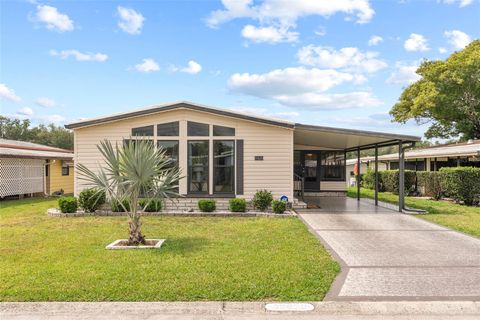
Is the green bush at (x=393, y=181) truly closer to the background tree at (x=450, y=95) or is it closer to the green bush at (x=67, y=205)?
the background tree at (x=450, y=95)

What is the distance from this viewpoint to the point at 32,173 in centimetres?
1741

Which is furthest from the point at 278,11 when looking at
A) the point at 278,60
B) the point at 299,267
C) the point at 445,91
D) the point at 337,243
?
the point at 445,91

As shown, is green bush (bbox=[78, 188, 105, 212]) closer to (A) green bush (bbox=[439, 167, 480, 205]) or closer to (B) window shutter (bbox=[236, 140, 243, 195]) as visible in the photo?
(B) window shutter (bbox=[236, 140, 243, 195])

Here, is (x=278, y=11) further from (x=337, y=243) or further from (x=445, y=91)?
(x=445, y=91)

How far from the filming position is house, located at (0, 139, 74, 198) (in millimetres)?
15414

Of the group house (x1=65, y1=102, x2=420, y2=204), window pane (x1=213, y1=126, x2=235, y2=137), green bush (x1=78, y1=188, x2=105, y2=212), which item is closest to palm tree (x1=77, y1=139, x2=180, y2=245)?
green bush (x1=78, y1=188, x2=105, y2=212)

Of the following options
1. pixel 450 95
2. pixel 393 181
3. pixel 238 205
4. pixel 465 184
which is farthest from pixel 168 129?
pixel 450 95

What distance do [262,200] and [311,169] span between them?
23.7 ft

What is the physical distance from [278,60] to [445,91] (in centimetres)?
1345

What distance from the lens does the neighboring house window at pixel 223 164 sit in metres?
11.4

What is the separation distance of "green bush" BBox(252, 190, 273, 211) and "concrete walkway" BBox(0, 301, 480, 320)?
6.72m

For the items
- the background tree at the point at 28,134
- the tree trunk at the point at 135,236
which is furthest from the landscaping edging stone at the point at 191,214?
the background tree at the point at 28,134

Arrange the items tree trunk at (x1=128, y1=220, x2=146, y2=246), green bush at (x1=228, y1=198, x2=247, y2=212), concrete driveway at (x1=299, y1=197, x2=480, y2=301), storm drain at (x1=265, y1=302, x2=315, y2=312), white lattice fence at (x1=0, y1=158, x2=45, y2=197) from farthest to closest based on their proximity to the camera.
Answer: white lattice fence at (x1=0, y1=158, x2=45, y2=197) → green bush at (x1=228, y1=198, x2=247, y2=212) → tree trunk at (x1=128, y1=220, x2=146, y2=246) → concrete driveway at (x1=299, y1=197, x2=480, y2=301) → storm drain at (x1=265, y1=302, x2=315, y2=312)

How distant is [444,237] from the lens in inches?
297
